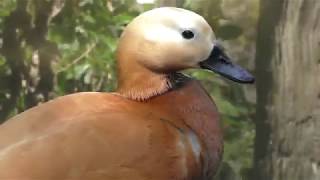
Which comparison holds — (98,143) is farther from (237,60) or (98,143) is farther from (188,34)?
(237,60)

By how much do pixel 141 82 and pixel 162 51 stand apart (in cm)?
6

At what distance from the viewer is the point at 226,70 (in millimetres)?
1376

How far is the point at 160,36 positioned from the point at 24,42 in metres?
0.57

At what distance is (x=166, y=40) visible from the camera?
132 centimetres

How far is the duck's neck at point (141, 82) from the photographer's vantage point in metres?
1.34

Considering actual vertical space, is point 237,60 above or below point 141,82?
below

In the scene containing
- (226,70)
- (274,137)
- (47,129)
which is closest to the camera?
(47,129)

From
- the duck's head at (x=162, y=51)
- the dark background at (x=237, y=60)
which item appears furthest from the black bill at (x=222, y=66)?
the dark background at (x=237, y=60)

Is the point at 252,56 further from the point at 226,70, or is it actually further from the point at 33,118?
the point at 33,118

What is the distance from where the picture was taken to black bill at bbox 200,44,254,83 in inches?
53.4

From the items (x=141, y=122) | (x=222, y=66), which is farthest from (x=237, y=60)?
(x=141, y=122)

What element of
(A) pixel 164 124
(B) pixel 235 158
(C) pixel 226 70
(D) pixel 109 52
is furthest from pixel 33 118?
(B) pixel 235 158

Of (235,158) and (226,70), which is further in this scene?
(235,158)

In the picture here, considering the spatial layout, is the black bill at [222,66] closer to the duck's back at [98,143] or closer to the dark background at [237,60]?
the duck's back at [98,143]
